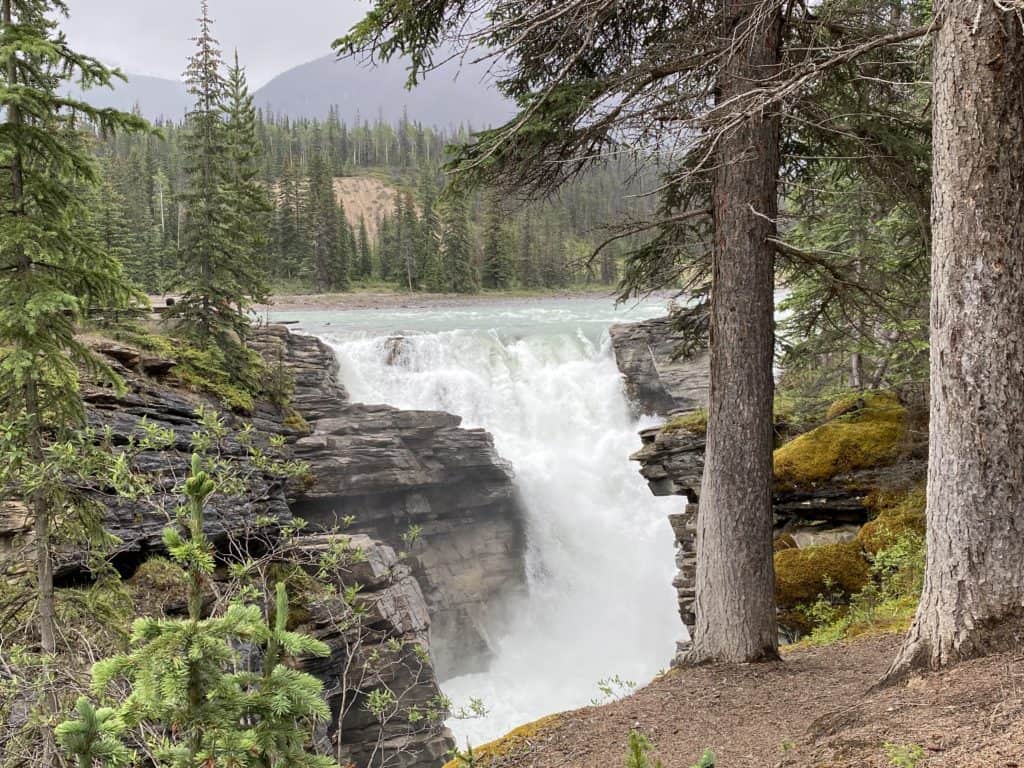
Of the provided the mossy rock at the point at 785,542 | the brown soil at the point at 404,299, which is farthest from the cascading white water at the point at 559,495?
the brown soil at the point at 404,299

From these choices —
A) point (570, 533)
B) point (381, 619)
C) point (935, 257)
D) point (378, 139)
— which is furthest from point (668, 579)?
point (378, 139)

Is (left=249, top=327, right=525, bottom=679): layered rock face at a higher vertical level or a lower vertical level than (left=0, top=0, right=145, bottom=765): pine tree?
lower

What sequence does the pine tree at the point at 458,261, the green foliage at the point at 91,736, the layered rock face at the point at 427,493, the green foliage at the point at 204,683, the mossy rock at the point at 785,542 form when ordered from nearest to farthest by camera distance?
1. the green foliage at the point at 91,736
2. the green foliage at the point at 204,683
3. the mossy rock at the point at 785,542
4. the layered rock face at the point at 427,493
5. the pine tree at the point at 458,261

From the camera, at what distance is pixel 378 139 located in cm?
12962

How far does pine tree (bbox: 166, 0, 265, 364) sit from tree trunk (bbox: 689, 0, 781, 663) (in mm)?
14323

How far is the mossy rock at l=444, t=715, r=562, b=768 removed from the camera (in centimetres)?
507

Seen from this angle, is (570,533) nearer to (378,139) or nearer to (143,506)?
(143,506)

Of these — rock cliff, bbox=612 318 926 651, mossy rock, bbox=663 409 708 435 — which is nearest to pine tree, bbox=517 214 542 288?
mossy rock, bbox=663 409 708 435

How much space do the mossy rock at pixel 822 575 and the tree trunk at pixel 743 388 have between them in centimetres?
286

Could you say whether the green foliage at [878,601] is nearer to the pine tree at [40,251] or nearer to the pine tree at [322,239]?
the pine tree at [40,251]

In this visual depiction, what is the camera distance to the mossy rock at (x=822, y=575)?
8711 mm

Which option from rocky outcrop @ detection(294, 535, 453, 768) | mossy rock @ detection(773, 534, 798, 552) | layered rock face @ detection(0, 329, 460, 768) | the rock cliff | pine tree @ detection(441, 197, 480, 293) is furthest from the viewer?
pine tree @ detection(441, 197, 480, 293)

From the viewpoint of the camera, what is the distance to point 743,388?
6.06 metres

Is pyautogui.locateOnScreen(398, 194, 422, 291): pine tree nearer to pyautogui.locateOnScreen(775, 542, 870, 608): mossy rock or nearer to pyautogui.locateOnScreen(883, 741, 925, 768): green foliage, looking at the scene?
pyautogui.locateOnScreen(775, 542, 870, 608): mossy rock
